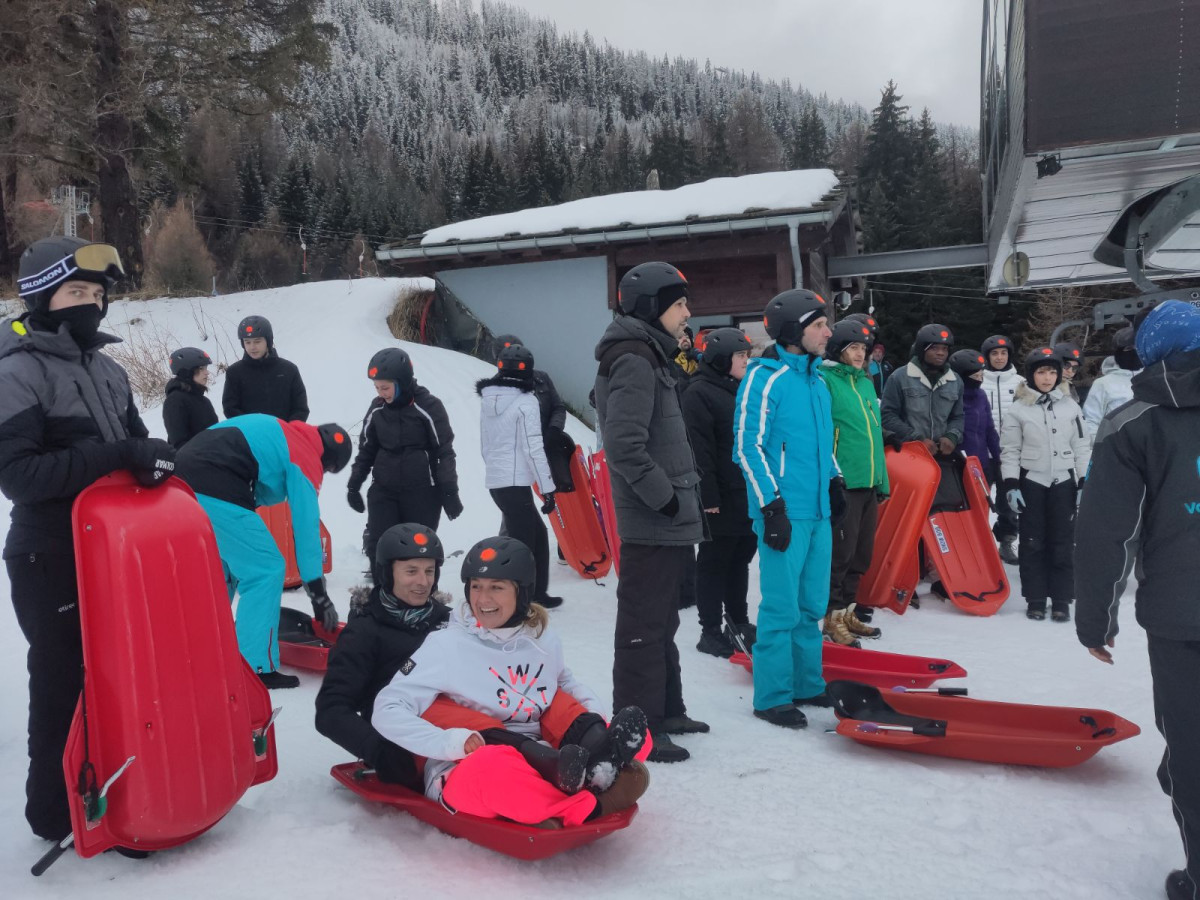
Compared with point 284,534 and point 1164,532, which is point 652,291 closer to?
point 1164,532

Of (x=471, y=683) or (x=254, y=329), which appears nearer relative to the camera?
(x=471, y=683)

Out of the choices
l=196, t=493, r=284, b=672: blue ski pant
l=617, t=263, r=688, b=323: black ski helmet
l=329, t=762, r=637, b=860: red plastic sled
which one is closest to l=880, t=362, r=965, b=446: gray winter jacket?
l=617, t=263, r=688, b=323: black ski helmet

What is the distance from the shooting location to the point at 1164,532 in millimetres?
2477

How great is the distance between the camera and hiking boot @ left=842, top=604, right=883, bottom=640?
5.54 meters

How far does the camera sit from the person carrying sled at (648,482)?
355 centimetres

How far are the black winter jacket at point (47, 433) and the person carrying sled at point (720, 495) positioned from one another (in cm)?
311

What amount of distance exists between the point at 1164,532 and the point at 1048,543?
3.98m

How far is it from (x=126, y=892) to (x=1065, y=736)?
3.27m

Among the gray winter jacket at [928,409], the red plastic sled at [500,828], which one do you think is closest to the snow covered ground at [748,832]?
the red plastic sled at [500,828]

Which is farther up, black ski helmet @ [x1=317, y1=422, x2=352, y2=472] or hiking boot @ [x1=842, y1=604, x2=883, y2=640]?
black ski helmet @ [x1=317, y1=422, x2=352, y2=472]

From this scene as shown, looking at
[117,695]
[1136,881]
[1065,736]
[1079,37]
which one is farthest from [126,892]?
[1079,37]

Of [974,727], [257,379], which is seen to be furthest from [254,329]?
[974,727]

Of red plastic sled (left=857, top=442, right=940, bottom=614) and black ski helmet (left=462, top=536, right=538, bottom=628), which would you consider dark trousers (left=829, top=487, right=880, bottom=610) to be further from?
black ski helmet (left=462, top=536, right=538, bottom=628)

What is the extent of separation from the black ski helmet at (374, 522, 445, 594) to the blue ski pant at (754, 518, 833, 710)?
1.44 meters
